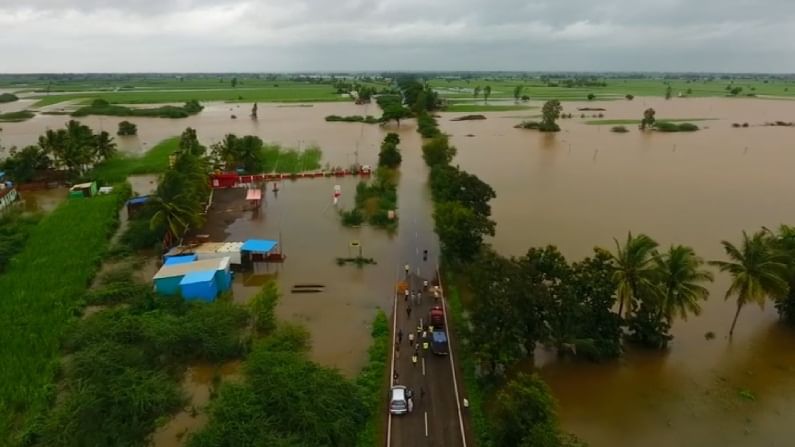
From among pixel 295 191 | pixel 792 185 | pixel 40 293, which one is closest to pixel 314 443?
pixel 40 293

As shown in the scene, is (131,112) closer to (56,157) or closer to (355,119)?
(355,119)

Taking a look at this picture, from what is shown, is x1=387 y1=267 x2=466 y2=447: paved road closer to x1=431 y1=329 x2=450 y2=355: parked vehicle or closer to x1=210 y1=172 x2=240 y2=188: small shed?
x1=431 y1=329 x2=450 y2=355: parked vehicle

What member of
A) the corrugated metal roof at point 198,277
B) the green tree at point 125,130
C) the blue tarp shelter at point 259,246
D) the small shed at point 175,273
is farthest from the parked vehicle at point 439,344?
the green tree at point 125,130

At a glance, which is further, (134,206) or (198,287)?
(134,206)

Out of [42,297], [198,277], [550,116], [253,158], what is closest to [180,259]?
[198,277]

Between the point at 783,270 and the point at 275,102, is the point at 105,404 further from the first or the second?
the point at 275,102

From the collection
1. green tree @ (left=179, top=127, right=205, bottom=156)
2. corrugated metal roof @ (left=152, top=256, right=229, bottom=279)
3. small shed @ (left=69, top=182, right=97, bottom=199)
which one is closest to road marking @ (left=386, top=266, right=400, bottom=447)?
corrugated metal roof @ (left=152, top=256, right=229, bottom=279)

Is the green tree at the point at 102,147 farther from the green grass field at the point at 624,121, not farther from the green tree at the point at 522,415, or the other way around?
the green grass field at the point at 624,121
